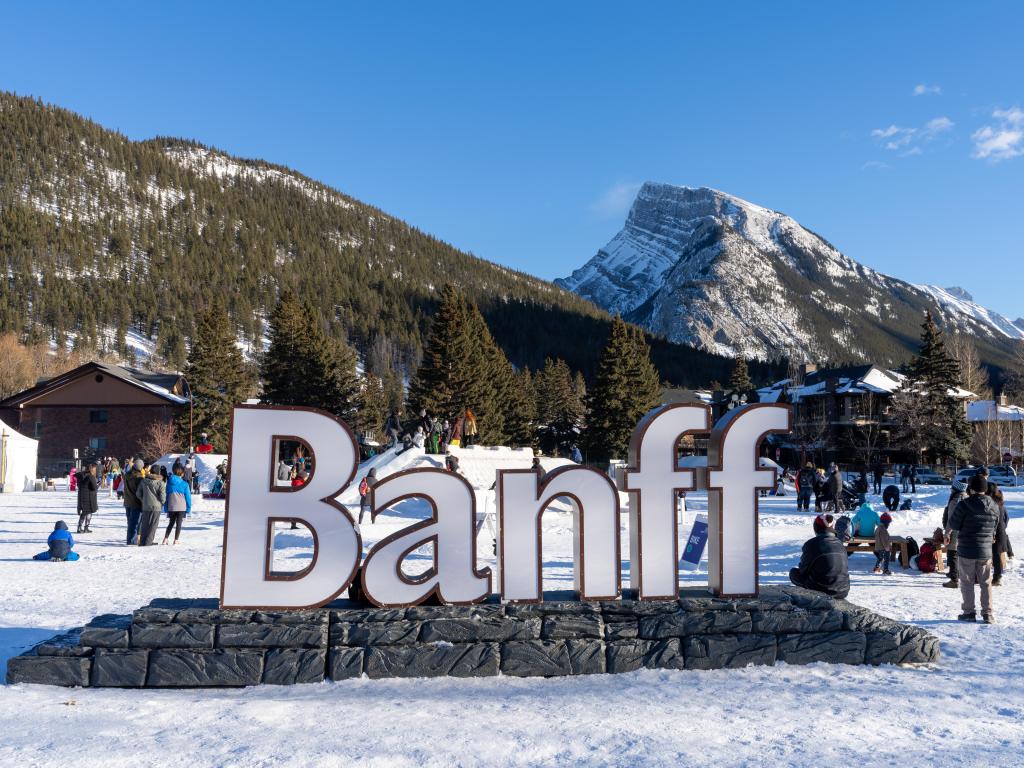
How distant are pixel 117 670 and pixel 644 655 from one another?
461 centimetres

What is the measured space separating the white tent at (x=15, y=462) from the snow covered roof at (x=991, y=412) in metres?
62.1

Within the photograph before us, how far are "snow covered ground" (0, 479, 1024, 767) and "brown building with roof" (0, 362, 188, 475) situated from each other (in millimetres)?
48656

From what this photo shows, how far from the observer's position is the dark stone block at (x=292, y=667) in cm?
643

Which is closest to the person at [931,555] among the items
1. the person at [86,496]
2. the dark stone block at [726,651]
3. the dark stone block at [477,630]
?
the dark stone block at [726,651]

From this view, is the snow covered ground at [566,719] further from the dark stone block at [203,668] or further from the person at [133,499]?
the person at [133,499]

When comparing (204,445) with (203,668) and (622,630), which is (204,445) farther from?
(622,630)

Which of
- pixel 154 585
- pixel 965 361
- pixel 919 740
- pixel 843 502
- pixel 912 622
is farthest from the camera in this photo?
pixel 965 361

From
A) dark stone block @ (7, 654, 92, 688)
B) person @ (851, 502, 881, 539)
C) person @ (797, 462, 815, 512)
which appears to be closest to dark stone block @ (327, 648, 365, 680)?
dark stone block @ (7, 654, 92, 688)

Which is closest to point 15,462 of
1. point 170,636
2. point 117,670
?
point 117,670

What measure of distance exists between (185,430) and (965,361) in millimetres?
63943

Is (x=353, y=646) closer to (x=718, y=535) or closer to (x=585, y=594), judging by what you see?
(x=585, y=594)

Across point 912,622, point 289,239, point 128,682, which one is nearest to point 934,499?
point 912,622

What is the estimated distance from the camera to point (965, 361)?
6462 centimetres

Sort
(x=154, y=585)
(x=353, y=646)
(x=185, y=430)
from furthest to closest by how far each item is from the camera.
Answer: (x=185, y=430) → (x=154, y=585) → (x=353, y=646)
